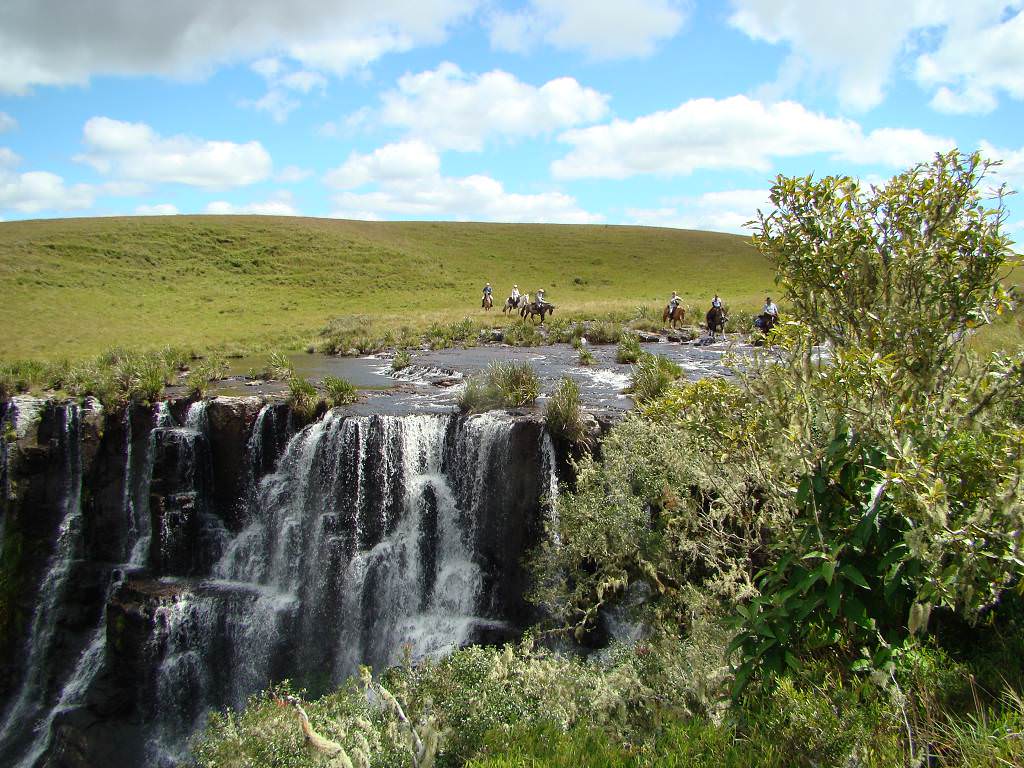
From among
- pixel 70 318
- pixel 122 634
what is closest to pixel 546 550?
pixel 122 634

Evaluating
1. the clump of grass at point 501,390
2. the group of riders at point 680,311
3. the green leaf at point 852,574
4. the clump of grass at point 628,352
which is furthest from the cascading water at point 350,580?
the group of riders at point 680,311

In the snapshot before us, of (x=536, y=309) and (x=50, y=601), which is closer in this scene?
(x=50, y=601)

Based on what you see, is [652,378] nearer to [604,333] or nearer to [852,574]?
[852,574]

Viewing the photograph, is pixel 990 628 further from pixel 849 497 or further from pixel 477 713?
pixel 477 713

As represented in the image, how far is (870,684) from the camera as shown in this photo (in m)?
5.64

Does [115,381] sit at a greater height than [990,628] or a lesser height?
lesser

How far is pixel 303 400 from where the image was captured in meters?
19.0

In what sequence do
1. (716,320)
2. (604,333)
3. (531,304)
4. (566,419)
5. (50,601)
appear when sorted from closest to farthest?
(566,419) < (50,601) < (604,333) < (716,320) < (531,304)

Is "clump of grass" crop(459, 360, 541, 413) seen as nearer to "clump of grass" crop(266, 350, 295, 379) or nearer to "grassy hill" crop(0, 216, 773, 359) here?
"clump of grass" crop(266, 350, 295, 379)

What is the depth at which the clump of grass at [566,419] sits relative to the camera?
52.0 feet

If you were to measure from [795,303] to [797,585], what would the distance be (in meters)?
3.04

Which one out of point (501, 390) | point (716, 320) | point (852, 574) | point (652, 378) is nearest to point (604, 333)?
point (716, 320)

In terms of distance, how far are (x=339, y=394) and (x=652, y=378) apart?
29.8 ft

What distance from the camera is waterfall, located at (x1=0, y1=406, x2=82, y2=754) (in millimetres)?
17594
